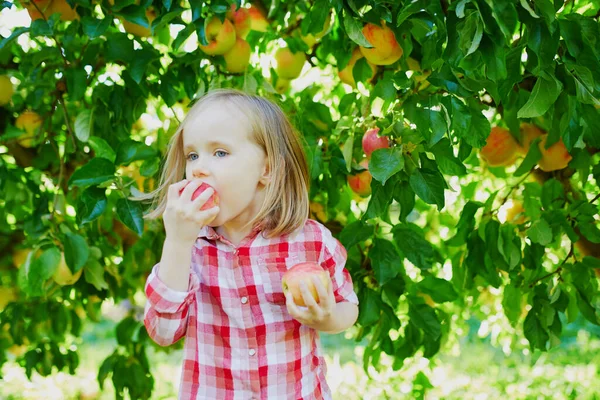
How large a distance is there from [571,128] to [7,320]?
152 centimetres

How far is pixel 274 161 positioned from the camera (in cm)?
123

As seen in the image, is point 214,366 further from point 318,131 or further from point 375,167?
point 318,131

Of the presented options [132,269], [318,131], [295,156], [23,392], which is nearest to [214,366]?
[295,156]

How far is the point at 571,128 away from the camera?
1.34 m

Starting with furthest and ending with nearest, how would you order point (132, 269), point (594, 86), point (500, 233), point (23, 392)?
point (23, 392) < point (132, 269) < point (500, 233) < point (594, 86)

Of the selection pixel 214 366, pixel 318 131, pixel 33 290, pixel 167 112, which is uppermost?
pixel 167 112

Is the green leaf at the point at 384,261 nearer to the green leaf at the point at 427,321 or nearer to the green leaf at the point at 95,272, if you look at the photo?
the green leaf at the point at 427,321

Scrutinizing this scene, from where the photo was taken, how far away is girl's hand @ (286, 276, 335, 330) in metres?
1.05

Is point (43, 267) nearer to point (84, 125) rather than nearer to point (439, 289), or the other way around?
point (84, 125)

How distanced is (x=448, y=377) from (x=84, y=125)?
7.38 feet

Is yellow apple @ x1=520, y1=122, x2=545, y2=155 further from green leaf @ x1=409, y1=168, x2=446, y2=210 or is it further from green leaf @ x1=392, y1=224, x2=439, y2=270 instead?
green leaf @ x1=409, y1=168, x2=446, y2=210

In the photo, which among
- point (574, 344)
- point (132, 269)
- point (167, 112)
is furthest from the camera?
point (574, 344)

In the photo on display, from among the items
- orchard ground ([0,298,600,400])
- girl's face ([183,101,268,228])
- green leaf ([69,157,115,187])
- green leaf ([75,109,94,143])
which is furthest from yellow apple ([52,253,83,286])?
orchard ground ([0,298,600,400])

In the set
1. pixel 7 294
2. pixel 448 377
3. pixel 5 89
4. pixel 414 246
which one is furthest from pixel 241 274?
pixel 448 377
